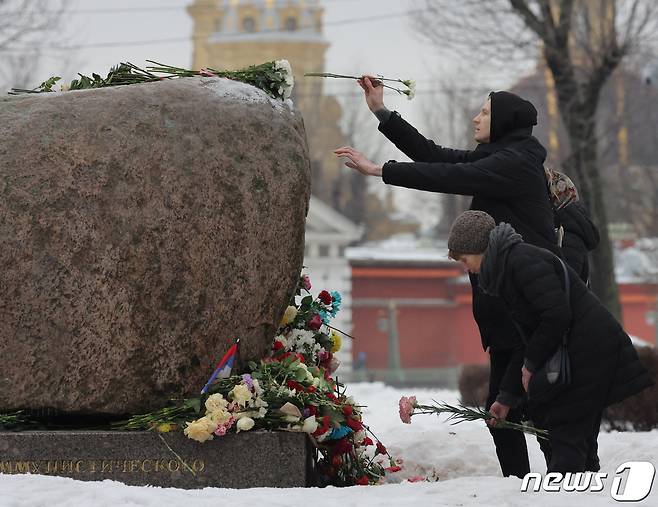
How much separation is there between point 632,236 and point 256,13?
3000cm

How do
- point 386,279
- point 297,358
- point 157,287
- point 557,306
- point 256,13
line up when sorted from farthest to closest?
point 256,13 < point 386,279 < point 297,358 < point 157,287 < point 557,306

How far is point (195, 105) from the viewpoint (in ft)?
16.2

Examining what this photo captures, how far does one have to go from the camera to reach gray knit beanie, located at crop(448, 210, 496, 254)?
435cm

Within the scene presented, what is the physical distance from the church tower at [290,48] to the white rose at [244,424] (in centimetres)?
3626

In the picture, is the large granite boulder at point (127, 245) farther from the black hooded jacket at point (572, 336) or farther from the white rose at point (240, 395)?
the black hooded jacket at point (572, 336)

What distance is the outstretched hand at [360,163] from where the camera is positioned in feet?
15.4

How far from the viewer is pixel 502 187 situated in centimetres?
474

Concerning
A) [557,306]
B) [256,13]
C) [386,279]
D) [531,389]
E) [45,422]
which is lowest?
[386,279]

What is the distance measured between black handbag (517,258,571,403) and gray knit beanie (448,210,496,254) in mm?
379

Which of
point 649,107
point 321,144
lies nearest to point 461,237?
point 649,107

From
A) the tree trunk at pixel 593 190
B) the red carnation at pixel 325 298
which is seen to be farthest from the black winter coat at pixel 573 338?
the tree trunk at pixel 593 190

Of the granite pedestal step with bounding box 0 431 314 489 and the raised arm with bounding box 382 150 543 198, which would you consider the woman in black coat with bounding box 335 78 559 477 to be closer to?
the raised arm with bounding box 382 150 543 198

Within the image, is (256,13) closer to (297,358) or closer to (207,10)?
(207,10)

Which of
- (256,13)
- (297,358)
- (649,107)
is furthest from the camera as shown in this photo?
(256,13)
